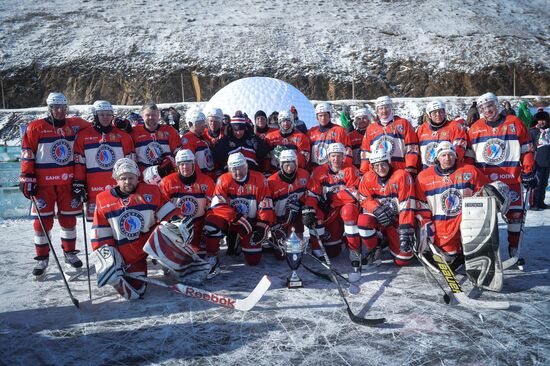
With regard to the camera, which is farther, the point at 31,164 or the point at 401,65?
the point at 401,65

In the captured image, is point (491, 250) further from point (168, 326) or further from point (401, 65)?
point (401, 65)

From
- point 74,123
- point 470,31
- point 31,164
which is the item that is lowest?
point 31,164

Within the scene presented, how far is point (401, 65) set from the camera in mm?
23578

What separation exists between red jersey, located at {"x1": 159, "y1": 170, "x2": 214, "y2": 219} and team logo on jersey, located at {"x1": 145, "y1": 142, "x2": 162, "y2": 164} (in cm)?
62

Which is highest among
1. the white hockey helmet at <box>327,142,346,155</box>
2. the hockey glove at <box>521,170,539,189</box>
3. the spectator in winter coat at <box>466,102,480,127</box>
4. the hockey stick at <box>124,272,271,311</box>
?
the spectator in winter coat at <box>466,102,480,127</box>

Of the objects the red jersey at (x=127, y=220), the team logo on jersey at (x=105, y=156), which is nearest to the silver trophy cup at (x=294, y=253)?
the red jersey at (x=127, y=220)

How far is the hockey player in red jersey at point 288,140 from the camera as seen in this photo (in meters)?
5.78

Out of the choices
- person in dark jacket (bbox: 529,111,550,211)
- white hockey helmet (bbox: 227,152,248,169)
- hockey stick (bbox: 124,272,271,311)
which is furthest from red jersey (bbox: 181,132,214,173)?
person in dark jacket (bbox: 529,111,550,211)

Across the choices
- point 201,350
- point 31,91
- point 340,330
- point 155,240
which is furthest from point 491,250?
point 31,91

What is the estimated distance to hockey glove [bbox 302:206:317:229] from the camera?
180 inches

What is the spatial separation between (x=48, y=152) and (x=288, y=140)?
287 cm

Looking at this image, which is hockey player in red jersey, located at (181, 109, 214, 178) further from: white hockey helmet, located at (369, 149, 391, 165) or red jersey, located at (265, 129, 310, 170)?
white hockey helmet, located at (369, 149, 391, 165)

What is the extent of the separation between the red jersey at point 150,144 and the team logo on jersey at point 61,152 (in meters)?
0.78

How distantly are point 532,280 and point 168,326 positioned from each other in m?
3.41
